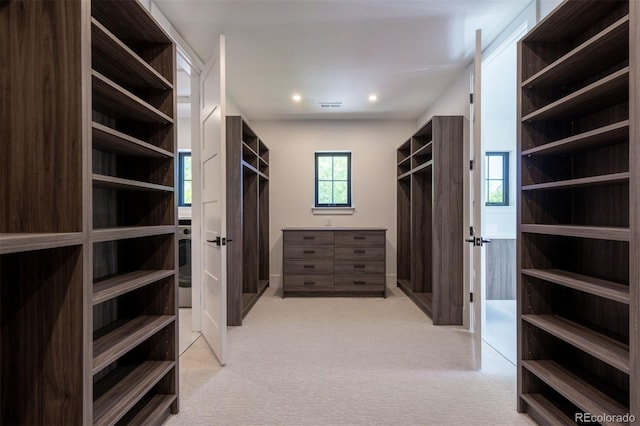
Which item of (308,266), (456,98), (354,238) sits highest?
(456,98)

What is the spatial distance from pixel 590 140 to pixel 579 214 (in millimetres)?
533

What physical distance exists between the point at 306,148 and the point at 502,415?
4.27 meters

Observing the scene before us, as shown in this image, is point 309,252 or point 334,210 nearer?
point 309,252

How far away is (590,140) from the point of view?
4.83ft

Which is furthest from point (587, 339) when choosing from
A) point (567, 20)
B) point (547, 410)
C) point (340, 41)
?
point (340, 41)

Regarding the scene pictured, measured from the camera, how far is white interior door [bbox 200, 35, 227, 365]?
2387 mm

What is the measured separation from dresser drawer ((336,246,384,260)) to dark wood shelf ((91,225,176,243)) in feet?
9.36

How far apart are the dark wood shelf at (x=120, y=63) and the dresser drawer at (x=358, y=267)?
10.5 ft

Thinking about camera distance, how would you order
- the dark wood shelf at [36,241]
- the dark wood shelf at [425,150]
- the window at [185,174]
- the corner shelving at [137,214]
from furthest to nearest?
1. the window at [185,174]
2. the dark wood shelf at [425,150]
3. the corner shelving at [137,214]
4. the dark wood shelf at [36,241]

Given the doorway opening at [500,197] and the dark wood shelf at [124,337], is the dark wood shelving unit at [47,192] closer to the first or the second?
the dark wood shelf at [124,337]

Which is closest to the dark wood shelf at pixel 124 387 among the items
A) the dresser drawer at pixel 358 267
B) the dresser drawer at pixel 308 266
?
the dresser drawer at pixel 308 266

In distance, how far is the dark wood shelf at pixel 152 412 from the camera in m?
1.61

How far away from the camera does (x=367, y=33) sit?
2.69 m

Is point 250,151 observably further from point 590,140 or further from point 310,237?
point 590,140
